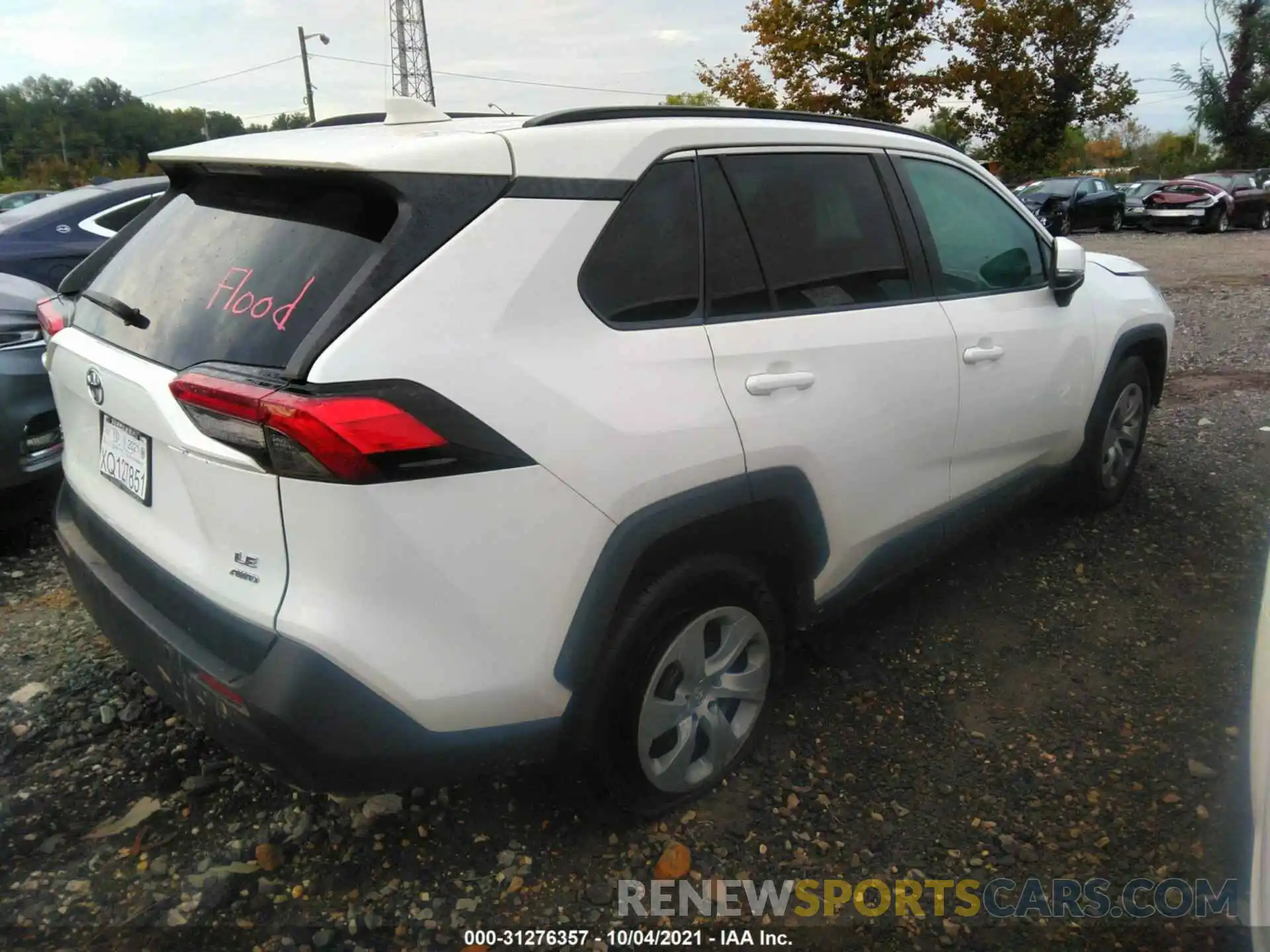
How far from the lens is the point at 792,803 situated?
260cm

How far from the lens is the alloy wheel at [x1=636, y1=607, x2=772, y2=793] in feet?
7.59

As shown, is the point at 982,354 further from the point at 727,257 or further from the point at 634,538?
the point at 634,538

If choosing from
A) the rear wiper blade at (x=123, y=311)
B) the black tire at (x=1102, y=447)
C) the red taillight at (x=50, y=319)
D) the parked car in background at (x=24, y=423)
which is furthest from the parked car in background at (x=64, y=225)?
the black tire at (x=1102, y=447)

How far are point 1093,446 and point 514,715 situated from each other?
3.05m

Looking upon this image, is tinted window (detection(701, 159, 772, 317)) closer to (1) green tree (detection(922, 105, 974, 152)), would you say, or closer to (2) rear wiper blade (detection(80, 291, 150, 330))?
(2) rear wiper blade (detection(80, 291, 150, 330))

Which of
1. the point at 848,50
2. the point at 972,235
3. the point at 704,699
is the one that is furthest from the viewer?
the point at 848,50

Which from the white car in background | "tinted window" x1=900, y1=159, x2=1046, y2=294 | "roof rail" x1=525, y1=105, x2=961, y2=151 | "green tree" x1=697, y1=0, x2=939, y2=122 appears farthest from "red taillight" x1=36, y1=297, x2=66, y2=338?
"green tree" x1=697, y1=0, x2=939, y2=122

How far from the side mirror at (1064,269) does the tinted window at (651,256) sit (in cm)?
187

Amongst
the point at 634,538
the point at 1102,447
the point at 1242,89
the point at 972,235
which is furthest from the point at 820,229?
the point at 1242,89

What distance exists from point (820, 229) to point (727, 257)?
44 cm

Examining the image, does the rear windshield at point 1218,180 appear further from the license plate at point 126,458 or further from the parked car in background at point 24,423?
the license plate at point 126,458

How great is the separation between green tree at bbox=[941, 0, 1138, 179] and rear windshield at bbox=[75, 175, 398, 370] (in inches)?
859

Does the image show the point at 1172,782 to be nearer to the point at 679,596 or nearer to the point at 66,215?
the point at 679,596

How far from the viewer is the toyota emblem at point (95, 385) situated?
221cm
